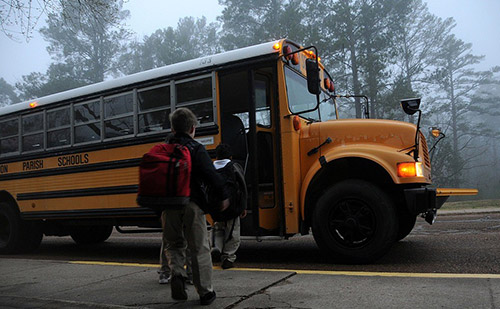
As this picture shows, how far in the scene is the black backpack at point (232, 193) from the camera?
3656 millimetres

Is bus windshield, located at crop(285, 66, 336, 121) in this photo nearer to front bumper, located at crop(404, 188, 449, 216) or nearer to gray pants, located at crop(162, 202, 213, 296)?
front bumper, located at crop(404, 188, 449, 216)

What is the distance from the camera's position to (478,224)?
8.30 m

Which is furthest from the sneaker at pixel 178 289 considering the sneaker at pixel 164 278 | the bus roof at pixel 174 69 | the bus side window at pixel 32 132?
the bus side window at pixel 32 132

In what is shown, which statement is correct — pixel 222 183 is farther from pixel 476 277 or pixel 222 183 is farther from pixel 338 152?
pixel 476 277

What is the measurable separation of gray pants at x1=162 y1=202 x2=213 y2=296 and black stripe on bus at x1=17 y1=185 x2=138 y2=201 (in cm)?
268

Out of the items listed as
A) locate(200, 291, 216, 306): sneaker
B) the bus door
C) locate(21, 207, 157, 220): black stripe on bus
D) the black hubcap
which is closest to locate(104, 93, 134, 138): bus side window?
locate(21, 207, 157, 220): black stripe on bus

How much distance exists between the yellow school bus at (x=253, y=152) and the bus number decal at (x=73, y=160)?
0.02 meters

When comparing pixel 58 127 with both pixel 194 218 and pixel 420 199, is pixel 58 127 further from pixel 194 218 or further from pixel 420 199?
pixel 420 199

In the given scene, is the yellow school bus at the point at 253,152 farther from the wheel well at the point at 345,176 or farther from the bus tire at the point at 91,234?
the bus tire at the point at 91,234

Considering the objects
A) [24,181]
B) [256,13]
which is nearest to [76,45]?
[256,13]

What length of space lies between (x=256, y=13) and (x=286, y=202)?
24642mm

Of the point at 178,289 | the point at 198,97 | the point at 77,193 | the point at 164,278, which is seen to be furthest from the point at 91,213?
the point at 178,289

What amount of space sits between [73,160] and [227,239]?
10.6 ft

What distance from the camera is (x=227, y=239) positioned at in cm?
517
